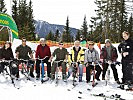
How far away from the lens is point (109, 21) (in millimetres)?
57031

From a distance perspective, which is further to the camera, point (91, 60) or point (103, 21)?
point (103, 21)

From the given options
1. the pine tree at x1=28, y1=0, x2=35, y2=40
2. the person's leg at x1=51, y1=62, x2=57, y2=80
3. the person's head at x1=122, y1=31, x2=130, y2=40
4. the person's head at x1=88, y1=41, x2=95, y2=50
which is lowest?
the person's leg at x1=51, y1=62, x2=57, y2=80

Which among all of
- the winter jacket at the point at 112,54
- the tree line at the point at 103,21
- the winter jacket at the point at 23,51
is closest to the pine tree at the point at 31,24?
the tree line at the point at 103,21

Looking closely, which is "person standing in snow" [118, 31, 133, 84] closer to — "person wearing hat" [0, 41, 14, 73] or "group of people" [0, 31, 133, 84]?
"group of people" [0, 31, 133, 84]

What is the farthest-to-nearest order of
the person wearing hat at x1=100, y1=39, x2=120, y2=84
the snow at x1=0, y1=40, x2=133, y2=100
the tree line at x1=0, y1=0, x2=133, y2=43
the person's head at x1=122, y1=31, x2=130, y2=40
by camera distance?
the tree line at x1=0, y1=0, x2=133, y2=43
the person wearing hat at x1=100, y1=39, x2=120, y2=84
the person's head at x1=122, y1=31, x2=130, y2=40
the snow at x1=0, y1=40, x2=133, y2=100

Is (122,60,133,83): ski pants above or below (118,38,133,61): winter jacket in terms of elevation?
below

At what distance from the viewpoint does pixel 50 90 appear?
10773 millimetres

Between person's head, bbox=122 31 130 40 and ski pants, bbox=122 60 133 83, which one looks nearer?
person's head, bbox=122 31 130 40

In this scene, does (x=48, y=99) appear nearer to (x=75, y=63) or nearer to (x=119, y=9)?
(x=75, y=63)

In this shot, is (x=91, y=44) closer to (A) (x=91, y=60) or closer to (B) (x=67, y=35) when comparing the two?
(A) (x=91, y=60)

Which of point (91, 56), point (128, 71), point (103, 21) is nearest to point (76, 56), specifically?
point (91, 56)

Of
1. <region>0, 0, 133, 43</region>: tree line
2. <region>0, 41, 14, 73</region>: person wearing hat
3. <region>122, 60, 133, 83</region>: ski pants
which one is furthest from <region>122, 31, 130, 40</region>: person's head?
<region>0, 0, 133, 43</region>: tree line

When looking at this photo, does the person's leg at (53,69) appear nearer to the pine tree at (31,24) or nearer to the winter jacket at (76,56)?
the winter jacket at (76,56)

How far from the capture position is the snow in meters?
9.73
